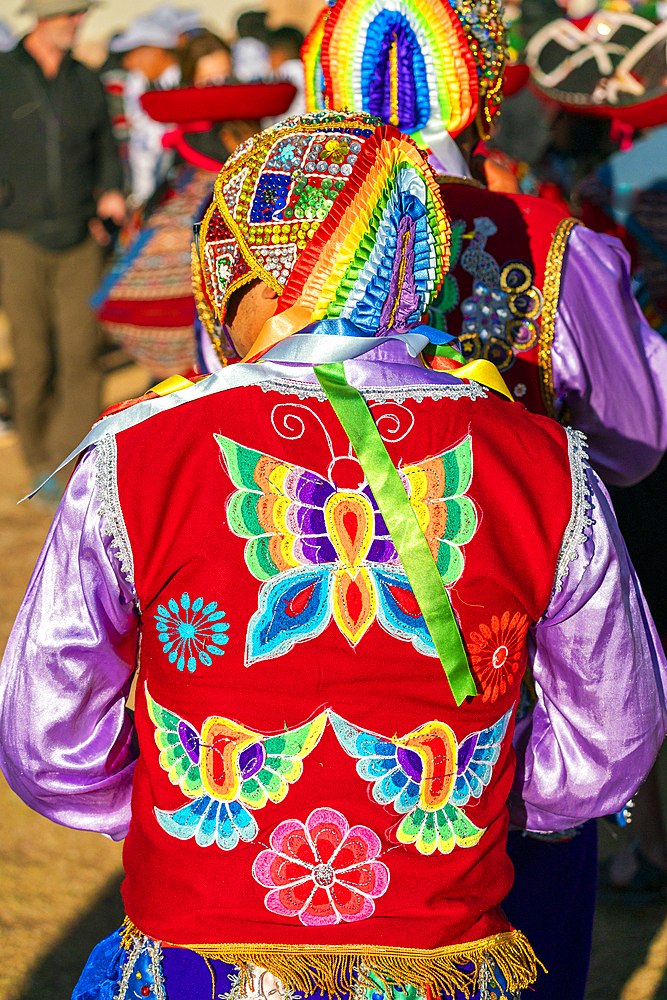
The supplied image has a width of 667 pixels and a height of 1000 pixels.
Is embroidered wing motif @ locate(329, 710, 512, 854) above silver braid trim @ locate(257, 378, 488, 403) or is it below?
below

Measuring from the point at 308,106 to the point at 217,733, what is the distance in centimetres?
187

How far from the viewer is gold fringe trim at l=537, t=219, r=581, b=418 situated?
6.83 feet

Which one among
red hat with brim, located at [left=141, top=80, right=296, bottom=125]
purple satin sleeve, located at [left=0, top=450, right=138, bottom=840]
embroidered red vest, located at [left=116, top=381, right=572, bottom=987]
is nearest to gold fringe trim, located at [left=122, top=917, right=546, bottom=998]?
embroidered red vest, located at [left=116, top=381, right=572, bottom=987]

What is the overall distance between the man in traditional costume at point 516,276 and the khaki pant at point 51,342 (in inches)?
159

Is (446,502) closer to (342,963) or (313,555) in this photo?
(313,555)

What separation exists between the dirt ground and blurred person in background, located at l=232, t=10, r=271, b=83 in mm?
5505

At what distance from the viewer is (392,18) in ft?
7.44

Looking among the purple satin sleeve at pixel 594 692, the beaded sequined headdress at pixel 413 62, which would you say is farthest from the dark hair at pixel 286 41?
the purple satin sleeve at pixel 594 692

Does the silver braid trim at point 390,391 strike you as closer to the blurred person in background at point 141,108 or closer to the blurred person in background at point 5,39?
the blurred person in background at point 141,108

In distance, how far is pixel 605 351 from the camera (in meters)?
2.13

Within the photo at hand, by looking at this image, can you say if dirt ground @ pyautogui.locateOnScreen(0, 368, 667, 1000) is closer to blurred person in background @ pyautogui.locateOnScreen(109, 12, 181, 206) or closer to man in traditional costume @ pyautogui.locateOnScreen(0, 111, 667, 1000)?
man in traditional costume @ pyautogui.locateOnScreen(0, 111, 667, 1000)

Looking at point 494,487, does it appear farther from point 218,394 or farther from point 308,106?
point 308,106

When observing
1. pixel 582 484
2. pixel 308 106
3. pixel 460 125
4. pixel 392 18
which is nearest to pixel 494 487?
pixel 582 484

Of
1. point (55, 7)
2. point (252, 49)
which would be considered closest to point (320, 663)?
point (55, 7)
